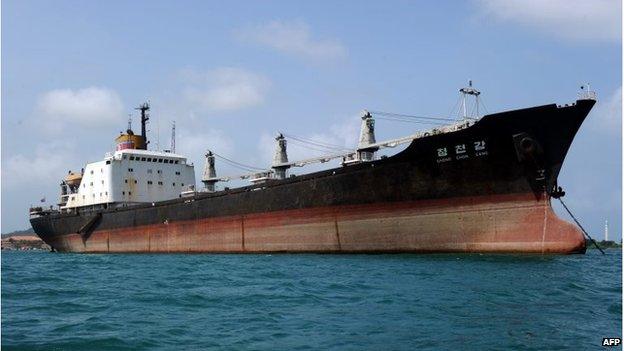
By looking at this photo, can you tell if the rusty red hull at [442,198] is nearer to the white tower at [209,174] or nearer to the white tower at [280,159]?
the white tower at [280,159]

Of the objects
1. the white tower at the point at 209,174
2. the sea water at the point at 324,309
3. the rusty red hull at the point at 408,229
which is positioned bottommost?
the sea water at the point at 324,309

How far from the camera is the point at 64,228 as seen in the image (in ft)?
135

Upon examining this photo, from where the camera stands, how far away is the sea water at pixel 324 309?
8.33m

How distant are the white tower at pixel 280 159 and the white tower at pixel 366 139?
5858 mm

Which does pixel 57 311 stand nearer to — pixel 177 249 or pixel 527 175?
A: pixel 527 175

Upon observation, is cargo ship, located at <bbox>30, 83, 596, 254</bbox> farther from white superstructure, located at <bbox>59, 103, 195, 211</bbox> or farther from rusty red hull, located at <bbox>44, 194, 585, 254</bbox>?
white superstructure, located at <bbox>59, 103, 195, 211</bbox>

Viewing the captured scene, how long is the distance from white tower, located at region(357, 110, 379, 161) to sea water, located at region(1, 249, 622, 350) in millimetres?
9560

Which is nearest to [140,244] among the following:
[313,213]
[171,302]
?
[313,213]

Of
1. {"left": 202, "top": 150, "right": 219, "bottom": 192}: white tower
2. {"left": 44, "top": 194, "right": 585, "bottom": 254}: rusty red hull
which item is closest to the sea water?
{"left": 44, "top": 194, "right": 585, "bottom": 254}: rusty red hull

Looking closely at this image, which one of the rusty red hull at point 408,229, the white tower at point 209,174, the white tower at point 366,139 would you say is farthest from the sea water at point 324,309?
the white tower at point 209,174

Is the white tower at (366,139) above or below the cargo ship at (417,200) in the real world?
above

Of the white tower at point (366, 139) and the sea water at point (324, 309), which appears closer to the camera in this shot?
the sea water at point (324, 309)

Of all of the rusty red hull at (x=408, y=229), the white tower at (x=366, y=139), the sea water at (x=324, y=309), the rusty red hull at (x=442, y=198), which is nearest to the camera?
the sea water at (x=324, y=309)

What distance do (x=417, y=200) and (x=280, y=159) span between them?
36.0 ft
